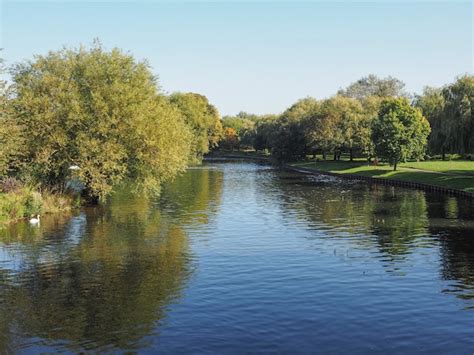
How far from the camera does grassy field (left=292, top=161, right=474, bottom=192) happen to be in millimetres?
70812

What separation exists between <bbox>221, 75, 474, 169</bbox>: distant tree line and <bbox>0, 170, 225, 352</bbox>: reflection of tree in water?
53109mm

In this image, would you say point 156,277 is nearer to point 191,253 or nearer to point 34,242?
point 191,253

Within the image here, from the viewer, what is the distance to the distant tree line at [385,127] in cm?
8056

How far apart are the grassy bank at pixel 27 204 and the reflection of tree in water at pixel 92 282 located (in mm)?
2076

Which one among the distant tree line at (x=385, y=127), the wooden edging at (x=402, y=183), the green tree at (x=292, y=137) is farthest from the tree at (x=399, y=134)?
the green tree at (x=292, y=137)

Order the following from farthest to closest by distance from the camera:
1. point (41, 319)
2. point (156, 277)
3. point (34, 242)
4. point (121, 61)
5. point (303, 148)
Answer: point (303, 148) → point (121, 61) → point (34, 242) → point (156, 277) → point (41, 319)

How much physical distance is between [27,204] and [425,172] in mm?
61436

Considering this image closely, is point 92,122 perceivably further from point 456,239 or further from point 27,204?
point 456,239

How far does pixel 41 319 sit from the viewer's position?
21766mm

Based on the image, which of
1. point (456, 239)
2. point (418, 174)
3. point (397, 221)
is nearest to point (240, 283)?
point (456, 239)

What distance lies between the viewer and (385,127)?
94.3m

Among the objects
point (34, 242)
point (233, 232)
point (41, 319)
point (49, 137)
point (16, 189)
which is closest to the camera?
point (41, 319)

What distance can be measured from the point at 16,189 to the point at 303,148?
336 feet

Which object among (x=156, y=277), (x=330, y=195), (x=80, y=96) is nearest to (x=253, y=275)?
(x=156, y=277)
